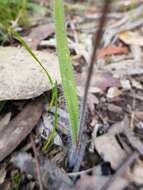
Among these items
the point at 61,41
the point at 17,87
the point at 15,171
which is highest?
the point at 61,41

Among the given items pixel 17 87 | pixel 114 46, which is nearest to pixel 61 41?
pixel 17 87

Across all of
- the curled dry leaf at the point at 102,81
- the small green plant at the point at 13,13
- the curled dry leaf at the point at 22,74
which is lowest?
the curled dry leaf at the point at 102,81

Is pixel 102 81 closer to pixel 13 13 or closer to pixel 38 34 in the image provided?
pixel 38 34

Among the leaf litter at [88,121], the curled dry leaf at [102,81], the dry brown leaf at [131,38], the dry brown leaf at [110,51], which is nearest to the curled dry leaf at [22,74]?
the leaf litter at [88,121]

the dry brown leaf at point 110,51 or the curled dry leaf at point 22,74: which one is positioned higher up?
the curled dry leaf at point 22,74

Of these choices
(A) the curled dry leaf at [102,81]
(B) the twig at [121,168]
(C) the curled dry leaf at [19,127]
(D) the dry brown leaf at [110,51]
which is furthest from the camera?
(D) the dry brown leaf at [110,51]

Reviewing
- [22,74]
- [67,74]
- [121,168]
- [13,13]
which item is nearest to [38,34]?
[13,13]

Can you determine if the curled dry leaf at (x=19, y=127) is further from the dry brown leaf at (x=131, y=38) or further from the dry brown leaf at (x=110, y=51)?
the dry brown leaf at (x=131, y=38)

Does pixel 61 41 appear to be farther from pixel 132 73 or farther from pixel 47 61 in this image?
pixel 132 73
